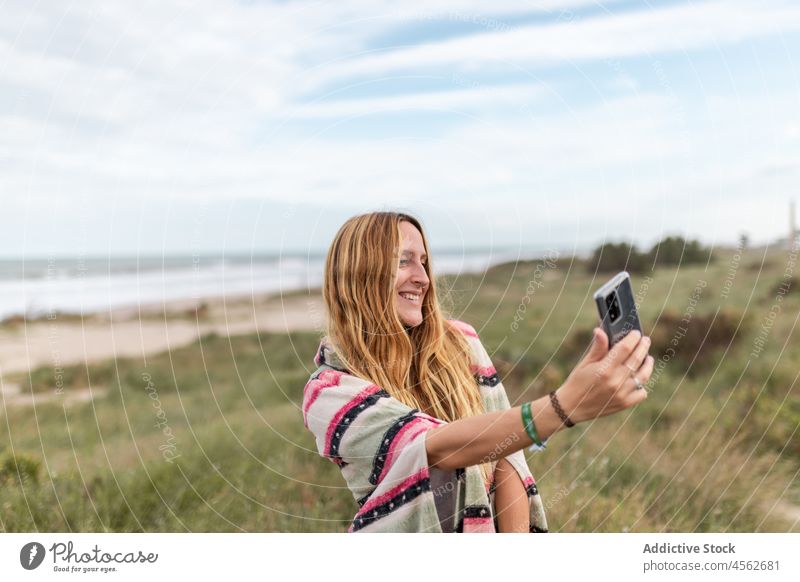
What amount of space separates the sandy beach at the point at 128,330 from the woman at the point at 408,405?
5.97m

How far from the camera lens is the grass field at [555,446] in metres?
2.89

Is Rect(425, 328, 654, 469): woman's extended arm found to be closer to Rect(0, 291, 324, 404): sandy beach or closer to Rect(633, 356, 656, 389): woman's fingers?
Rect(633, 356, 656, 389): woman's fingers

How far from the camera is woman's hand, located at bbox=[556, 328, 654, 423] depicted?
4.28 ft

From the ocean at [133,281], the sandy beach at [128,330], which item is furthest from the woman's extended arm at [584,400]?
the ocean at [133,281]

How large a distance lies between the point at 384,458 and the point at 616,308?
614 millimetres

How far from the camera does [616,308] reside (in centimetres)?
136

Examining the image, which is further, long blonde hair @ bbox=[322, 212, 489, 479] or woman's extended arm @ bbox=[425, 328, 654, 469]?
long blonde hair @ bbox=[322, 212, 489, 479]

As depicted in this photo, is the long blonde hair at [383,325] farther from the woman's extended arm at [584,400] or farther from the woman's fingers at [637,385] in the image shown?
the woman's fingers at [637,385]

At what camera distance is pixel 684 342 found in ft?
17.3

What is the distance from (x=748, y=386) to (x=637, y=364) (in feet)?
11.4

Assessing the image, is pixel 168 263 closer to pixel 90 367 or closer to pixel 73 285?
pixel 73 285

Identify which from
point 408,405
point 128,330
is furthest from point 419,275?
point 128,330

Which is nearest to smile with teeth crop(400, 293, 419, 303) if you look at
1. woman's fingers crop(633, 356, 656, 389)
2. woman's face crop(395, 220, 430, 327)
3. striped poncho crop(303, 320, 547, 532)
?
woman's face crop(395, 220, 430, 327)
